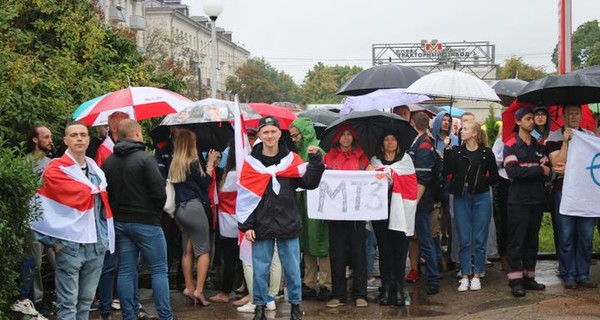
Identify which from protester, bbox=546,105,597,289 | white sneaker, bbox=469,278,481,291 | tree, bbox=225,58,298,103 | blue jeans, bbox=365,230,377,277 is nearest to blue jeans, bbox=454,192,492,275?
white sneaker, bbox=469,278,481,291

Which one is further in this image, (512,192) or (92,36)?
(92,36)

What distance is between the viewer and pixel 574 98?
10789 mm

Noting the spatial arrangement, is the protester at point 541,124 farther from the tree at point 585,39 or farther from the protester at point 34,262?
the tree at point 585,39

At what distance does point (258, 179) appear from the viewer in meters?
8.98

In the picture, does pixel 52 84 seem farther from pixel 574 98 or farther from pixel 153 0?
pixel 153 0

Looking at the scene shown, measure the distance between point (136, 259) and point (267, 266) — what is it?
128cm

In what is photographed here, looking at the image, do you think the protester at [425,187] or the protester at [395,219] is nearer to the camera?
the protester at [395,219]

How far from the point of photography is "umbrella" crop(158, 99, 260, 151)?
10.0 meters

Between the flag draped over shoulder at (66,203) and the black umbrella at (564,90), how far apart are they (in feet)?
16.9

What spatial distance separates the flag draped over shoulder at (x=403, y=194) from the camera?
32.5ft

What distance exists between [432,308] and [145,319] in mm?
3063

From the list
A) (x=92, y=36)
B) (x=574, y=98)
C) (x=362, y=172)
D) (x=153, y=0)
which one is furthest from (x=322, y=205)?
(x=153, y=0)

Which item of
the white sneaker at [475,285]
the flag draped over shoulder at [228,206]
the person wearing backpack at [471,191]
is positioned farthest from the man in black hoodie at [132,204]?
the white sneaker at [475,285]

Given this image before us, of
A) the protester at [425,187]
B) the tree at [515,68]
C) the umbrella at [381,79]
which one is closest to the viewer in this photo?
the protester at [425,187]
